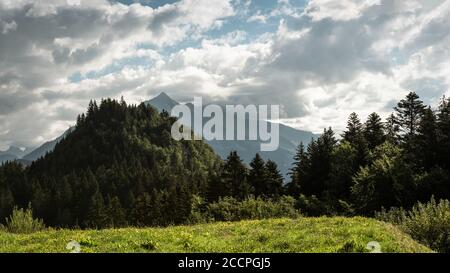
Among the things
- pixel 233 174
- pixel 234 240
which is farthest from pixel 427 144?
→ pixel 234 240

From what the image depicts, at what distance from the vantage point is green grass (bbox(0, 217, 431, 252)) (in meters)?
18.4

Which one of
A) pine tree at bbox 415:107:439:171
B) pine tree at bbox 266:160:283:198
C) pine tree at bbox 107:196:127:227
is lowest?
pine tree at bbox 107:196:127:227

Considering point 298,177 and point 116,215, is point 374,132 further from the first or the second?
point 116,215

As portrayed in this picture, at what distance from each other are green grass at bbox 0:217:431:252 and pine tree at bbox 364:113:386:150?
80870 millimetres

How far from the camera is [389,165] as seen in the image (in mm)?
70250

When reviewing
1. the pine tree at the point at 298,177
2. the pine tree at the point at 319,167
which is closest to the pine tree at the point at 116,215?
the pine tree at the point at 298,177

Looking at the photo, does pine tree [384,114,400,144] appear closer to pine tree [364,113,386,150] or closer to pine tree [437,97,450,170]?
pine tree [364,113,386,150]

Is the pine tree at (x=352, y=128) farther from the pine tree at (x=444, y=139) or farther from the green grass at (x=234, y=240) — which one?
the green grass at (x=234, y=240)

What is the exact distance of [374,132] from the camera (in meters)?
103

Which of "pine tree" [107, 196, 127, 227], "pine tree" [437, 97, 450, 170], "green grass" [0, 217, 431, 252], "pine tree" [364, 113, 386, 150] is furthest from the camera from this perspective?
"pine tree" [107, 196, 127, 227]

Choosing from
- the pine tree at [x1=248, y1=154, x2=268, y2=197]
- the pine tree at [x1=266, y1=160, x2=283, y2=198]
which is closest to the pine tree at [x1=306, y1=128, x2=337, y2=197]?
the pine tree at [x1=266, y1=160, x2=283, y2=198]

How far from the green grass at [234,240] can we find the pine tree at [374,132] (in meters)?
80.9
